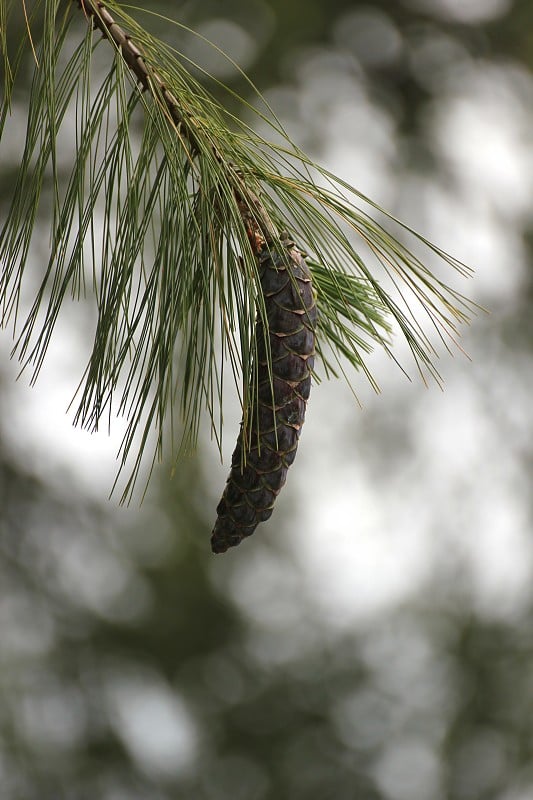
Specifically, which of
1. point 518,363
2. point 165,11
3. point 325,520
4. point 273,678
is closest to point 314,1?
point 165,11

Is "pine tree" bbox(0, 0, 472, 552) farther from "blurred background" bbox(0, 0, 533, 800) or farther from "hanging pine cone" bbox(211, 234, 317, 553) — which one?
"blurred background" bbox(0, 0, 533, 800)

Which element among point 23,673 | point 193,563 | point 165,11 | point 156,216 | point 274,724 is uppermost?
point 165,11

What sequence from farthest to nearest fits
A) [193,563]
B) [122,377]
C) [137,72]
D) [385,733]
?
[385,733] → [193,563] → [122,377] → [137,72]

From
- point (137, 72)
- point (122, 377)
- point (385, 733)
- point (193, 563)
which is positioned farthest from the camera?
point (385, 733)

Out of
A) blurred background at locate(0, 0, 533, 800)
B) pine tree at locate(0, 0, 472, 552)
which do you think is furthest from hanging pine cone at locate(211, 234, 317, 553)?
blurred background at locate(0, 0, 533, 800)

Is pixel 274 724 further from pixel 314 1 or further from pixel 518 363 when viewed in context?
pixel 314 1

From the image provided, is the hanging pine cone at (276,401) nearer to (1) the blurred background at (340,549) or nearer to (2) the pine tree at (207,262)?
(2) the pine tree at (207,262)
